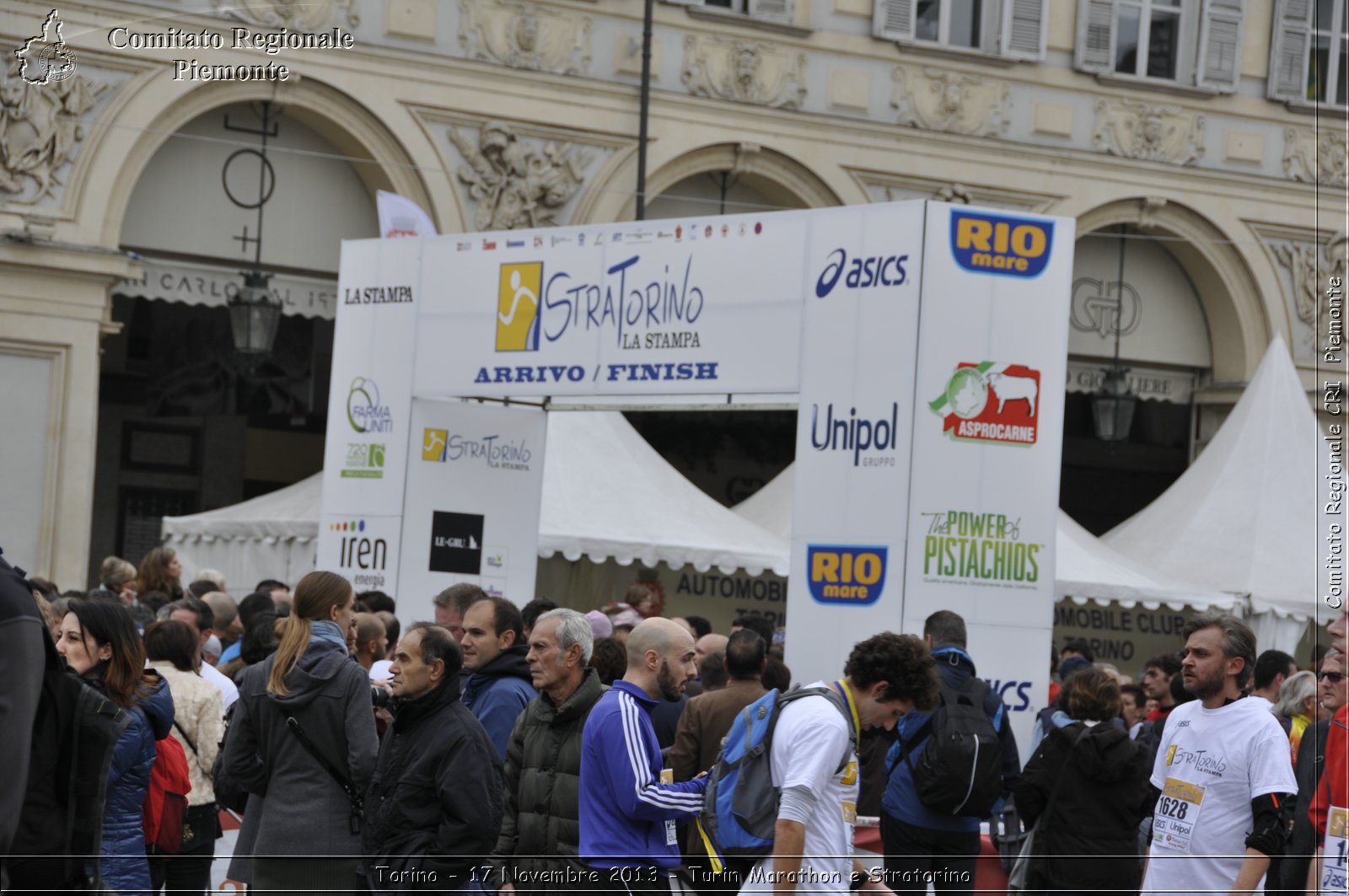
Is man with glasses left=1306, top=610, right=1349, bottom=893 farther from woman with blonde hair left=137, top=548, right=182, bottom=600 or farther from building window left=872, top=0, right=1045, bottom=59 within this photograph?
building window left=872, top=0, right=1045, bottom=59

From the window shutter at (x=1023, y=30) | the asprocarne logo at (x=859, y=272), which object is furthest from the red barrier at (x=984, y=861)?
the window shutter at (x=1023, y=30)

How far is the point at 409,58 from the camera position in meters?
18.6

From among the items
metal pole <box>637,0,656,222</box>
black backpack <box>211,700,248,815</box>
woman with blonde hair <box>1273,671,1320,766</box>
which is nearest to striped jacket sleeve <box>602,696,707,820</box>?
black backpack <box>211,700,248,815</box>

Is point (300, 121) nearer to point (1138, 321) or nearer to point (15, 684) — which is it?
point (1138, 321)

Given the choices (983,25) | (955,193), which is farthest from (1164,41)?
(955,193)

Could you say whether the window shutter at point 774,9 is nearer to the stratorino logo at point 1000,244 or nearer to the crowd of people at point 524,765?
the stratorino logo at point 1000,244

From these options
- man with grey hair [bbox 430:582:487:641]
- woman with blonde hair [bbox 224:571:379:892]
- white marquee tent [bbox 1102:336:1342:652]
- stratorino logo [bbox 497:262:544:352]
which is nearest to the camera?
woman with blonde hair [bbox 224:571:379:892]

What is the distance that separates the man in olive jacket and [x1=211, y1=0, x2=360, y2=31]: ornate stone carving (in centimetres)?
1257

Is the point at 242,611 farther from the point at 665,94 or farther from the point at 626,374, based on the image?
the point at 665,94

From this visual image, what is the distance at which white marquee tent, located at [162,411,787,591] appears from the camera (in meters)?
14.9

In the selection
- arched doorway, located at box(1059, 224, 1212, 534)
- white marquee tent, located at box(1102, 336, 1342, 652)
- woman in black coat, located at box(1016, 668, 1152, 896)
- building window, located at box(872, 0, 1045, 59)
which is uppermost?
building window, located at box(872, 0, 1045, 59)

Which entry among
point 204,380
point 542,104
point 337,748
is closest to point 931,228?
point 337,748

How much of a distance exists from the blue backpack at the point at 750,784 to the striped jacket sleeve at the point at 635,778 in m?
0.12

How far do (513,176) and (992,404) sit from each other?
31.0 ft
